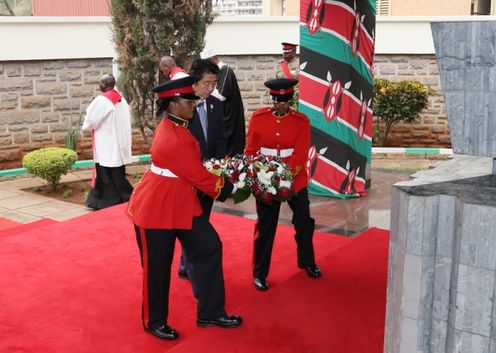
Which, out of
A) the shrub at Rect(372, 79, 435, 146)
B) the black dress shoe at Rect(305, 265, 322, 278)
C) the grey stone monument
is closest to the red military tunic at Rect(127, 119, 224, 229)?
the black dress shoe at Rect(305, 265, 322, 278)

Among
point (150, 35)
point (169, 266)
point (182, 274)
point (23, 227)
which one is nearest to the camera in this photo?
point (169, 266)

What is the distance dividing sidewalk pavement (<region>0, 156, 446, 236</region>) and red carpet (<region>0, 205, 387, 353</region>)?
1.49ft

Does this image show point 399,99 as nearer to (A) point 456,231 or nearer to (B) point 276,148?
(B) point 276,148

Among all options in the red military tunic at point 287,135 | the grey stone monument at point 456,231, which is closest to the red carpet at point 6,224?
the red military tunic at point 287,135

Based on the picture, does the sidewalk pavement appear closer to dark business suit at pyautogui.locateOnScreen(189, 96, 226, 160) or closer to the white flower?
dark business suit at pyautogui.locateOnScreen(189, 96, 226, 160)

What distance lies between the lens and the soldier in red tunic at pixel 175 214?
3676 millimetres

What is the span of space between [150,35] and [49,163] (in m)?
2.38

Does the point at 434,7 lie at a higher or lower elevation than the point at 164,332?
higher

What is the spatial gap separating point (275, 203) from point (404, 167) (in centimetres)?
585

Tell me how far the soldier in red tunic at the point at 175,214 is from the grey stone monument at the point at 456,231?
5.26ft

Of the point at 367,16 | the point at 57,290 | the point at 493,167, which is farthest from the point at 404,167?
the point at 493,167

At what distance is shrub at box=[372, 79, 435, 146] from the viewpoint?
1070 cm

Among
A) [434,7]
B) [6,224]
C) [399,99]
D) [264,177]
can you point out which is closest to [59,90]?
[6,224]

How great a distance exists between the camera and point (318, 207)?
6.93 meters
